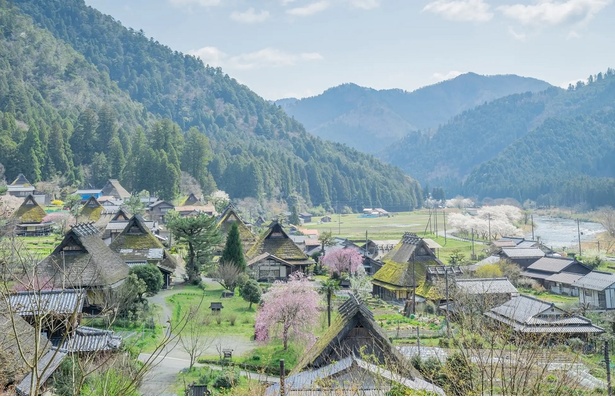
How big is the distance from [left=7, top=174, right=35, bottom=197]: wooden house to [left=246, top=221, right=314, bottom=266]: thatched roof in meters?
28.3

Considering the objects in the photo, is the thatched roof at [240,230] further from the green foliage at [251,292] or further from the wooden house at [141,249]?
the green foliage at [251,292]

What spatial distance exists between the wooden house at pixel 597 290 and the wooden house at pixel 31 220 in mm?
38214

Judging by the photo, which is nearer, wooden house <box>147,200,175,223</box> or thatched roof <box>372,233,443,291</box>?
thatched roof <box>372,233,443,291</box>

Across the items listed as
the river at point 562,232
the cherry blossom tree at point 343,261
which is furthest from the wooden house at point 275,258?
the river at point 562,232

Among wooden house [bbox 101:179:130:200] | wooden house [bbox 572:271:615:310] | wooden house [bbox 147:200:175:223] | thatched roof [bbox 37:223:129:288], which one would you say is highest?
wooden house [bbox 101:179:130:200]

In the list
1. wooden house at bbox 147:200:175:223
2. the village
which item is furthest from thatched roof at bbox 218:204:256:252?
wooden house at bbox 147:200:175:223

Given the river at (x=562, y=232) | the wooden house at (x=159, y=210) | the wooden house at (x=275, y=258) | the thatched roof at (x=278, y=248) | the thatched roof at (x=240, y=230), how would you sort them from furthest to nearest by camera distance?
the river at (x=562, y=232)
the wooden house at (x=159, y=210)
the thatched roof at (x=240, y=230)
the thatched roof at (x=278, y=248)
the wooden house at (x=275, y=258)

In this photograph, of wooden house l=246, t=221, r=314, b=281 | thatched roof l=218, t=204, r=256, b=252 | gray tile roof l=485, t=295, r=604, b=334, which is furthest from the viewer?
thatched roof l=218, t=204, r=256, b=252

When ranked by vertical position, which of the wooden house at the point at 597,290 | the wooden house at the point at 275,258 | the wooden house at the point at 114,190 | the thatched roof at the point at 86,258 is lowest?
the wooden house at the point at 597,290

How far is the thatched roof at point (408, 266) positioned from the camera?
3525cm

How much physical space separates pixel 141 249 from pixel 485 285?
63.1 ft

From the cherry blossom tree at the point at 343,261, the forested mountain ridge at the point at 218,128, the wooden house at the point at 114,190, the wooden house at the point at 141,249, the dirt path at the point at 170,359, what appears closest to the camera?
the dirt path at the point at 170,359

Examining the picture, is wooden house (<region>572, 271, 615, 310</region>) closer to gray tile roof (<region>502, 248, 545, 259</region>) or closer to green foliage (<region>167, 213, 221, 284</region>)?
gray tile roof (<region>502, 248, 545, 259</region>)

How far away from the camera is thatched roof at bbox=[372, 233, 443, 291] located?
35.2 metres
